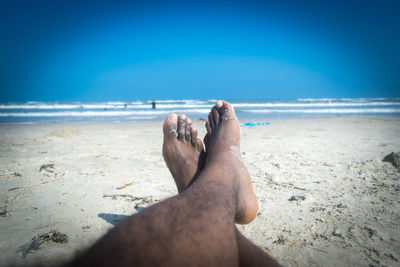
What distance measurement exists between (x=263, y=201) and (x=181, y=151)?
0.74 m

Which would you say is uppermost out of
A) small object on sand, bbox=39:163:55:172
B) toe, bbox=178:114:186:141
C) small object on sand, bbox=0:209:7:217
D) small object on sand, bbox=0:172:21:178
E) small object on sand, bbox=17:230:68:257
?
toe, bbox=178:114:186:141

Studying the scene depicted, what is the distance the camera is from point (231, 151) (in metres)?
1.70

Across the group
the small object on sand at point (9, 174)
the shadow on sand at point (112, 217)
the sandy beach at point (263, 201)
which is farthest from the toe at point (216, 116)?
the small object on sand at point (9, 174)

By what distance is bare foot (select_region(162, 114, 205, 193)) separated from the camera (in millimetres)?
1719

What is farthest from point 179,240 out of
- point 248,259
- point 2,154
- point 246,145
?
point 2,154

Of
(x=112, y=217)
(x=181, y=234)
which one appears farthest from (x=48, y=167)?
(x=181, y=234)

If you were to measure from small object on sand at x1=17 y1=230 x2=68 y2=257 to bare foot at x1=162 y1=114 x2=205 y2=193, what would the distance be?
74cm

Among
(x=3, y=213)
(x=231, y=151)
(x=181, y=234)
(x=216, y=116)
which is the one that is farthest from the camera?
(x=216, y=116)

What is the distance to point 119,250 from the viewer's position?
555mm

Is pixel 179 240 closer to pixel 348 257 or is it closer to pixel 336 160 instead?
pixel 348 257

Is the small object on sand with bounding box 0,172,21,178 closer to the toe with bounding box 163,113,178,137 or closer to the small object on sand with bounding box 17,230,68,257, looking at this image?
the small object on sand with bounding box 17,230,68,257

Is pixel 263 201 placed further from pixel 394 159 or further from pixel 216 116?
pixel 394 159

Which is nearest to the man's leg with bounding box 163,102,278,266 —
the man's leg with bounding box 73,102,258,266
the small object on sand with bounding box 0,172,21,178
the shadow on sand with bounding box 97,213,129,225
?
the shadow on sand with bounding box 97,213,129,225

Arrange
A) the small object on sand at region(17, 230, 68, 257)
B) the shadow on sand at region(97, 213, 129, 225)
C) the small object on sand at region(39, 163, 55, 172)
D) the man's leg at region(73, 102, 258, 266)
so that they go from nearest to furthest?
the man's leg at region(73, 102, 258, 266) → the small object on sand at region(17, 230, 68, 257) → the shadow on sand at region(97, 213, 129, 225) → the small object on sand at region(39, 163, 55, 172)
